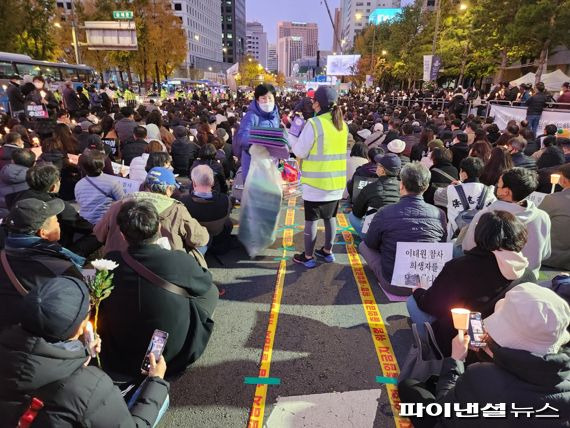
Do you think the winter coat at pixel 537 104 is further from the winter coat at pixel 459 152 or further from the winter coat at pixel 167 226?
the winter coat at pixel 167 226

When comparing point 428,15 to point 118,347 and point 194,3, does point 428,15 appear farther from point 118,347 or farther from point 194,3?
point 194,3

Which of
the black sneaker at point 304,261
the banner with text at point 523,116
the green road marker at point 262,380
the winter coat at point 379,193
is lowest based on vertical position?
the green road marker at point 262,380

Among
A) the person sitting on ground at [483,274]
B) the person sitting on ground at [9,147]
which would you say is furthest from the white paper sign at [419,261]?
the person sitting on ground at [9,147]

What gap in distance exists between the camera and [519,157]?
6.11 m

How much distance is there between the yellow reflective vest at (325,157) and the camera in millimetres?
4332

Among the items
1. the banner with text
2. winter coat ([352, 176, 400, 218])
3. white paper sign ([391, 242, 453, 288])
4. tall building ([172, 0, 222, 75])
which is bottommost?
white paper sign ([391, 242, 453, 288])

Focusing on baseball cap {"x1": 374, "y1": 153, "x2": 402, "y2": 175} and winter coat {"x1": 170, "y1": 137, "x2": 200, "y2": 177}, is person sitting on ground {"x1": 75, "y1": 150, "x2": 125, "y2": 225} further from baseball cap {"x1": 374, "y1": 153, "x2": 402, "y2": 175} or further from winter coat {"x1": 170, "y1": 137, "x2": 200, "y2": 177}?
baseball cap {"x1": 374, "y1": 153, "x2": 402, "y2": 175}

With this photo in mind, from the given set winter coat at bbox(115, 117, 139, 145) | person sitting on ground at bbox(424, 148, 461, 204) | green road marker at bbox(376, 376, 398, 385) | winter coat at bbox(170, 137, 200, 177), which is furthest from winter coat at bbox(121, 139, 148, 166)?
green road marker at bbox(376, 376, 398, 385)

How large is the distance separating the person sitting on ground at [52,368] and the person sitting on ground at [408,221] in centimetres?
276

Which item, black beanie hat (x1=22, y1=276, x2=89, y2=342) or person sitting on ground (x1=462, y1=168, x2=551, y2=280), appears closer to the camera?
black beanie hat (x1=22, y1=276, x2=89, y2=342)

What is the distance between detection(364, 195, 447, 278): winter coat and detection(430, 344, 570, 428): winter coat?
1891 millimetres

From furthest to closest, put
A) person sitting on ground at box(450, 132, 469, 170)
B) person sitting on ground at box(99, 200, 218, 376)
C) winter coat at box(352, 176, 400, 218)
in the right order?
person sitting on ground at box(450, 132, 469, 170) → winter coat at box(352, 176, 400, 218) → person sitting on ground at box(99, 200, 218, 376)

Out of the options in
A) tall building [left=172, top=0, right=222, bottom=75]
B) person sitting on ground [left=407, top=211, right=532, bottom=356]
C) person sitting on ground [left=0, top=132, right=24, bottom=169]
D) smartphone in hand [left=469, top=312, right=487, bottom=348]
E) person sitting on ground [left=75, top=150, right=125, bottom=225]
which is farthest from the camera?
tall building [left=172, top=0, right=222, bottom=75]

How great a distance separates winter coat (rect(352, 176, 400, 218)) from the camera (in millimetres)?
4766
